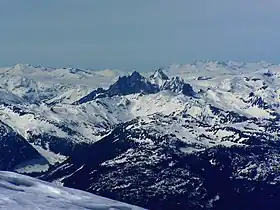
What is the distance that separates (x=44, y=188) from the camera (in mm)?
70062

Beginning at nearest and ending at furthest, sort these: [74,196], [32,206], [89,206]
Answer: [32,206], [89,206], [74,196]

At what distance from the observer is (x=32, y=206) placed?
2313 inches

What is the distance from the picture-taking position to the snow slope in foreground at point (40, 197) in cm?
5981

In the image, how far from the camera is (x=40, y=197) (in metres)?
64.4

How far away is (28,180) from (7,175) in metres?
2.25

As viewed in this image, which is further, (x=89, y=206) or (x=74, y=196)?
(x=74, y=196)

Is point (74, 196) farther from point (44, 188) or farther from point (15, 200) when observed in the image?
point (15, 200)

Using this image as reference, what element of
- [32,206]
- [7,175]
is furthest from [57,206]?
[7,175]

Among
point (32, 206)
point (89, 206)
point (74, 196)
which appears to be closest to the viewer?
point (32, 206)

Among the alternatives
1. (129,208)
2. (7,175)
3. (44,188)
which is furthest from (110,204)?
(7,175)

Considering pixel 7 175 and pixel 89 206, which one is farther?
pixel 7 175

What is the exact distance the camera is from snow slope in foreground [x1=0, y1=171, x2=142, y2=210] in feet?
196

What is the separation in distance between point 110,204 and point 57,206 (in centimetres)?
786

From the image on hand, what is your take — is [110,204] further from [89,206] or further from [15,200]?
[15,200]
